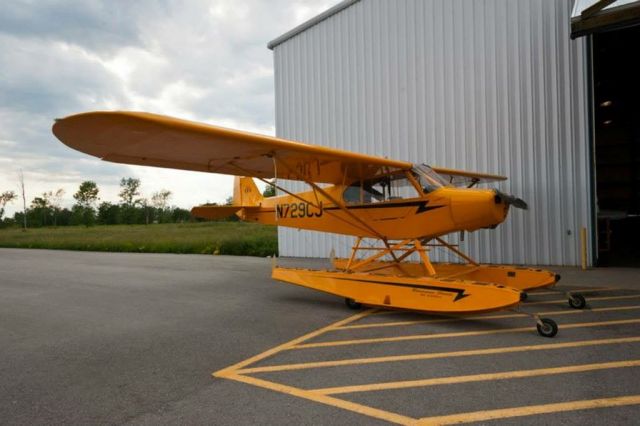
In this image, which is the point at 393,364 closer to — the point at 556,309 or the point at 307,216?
the point at 556,309

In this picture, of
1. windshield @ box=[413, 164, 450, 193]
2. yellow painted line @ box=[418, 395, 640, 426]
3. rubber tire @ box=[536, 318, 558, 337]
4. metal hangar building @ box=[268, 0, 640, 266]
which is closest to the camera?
yellow painted line @ box=[418, 395, 640, 426]

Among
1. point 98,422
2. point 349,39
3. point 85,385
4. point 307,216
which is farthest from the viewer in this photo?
point 349,39

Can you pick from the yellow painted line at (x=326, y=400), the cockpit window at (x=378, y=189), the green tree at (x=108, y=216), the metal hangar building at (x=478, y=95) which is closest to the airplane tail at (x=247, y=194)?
the cockpit window at (x=378, y=189)

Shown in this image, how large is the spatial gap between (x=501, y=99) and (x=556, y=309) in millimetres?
6420

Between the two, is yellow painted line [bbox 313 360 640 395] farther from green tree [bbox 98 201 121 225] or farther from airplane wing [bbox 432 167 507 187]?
green tree [bbox 98 201 121 225]

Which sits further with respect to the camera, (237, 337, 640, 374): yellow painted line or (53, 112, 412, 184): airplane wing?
(53, 112, 412, 184): airplane wing

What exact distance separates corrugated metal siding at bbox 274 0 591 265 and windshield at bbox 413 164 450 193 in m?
4.52

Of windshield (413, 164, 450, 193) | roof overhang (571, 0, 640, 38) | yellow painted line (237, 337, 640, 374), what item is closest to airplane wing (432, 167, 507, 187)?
windshield (413, 164, 450, 193)

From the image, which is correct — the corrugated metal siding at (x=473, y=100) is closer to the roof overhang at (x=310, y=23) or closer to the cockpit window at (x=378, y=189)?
the roof overhang at (x=310, y=23)

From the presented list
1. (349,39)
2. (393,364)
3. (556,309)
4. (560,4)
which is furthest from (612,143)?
(393,364)

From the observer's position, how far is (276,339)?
13.3 feet

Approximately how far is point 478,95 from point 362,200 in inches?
224

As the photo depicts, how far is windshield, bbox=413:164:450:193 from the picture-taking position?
5695mm

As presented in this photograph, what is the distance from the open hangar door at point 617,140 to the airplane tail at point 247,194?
Result: 915 cm
